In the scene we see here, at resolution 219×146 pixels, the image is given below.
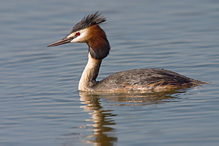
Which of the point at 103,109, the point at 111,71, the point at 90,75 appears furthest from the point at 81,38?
the point at 103,109

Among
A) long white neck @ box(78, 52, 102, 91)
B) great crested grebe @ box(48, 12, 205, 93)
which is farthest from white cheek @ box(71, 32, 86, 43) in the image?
long white neck @ box(78, 52, 102, 91)

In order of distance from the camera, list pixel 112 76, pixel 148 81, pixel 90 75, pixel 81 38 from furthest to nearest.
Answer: pixel 90 75 < pixel 81 38 < pixel 112 76 < pixel 148 81

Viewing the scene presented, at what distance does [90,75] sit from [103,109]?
6.58 feet

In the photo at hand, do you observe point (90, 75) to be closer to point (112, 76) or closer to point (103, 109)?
point (112, 76)

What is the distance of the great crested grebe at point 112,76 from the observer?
39.9 feet

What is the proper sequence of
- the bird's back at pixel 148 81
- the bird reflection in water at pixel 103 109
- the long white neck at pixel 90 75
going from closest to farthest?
the bird reflection in water at pixel 103 109 → the bird's back at pixel 148 81 → the long white neck at pixel 90 75

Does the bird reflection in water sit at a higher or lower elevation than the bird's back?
lower

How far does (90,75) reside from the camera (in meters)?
13.0

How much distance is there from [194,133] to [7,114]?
3.76m

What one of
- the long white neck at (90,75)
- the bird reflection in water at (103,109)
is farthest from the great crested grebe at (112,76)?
the bird reflection in water at (103,109)

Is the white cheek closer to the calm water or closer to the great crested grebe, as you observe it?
the great crested grebe

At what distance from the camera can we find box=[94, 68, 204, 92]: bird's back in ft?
39.8

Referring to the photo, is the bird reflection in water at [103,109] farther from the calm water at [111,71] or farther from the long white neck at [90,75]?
the long white neck at [90,75]

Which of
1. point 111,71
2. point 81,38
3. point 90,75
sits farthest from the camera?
point 111,71
